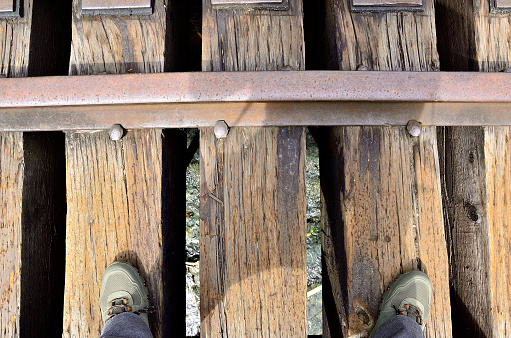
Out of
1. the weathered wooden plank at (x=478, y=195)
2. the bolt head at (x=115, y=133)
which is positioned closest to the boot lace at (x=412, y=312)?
the weathered wooden plank at (x=478, y=195)

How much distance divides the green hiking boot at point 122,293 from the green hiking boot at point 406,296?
3.32 feet

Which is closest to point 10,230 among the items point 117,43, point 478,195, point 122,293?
point 122,293

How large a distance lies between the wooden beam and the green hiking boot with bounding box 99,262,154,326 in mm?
388

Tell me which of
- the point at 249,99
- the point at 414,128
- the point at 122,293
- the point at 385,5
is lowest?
the point at 122,293

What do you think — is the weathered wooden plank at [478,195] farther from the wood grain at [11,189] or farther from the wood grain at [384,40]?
the wood grain at [11,189]

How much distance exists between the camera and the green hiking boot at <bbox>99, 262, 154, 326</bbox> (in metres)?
1.40

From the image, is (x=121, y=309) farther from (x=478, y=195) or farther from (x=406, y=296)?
(x=478, y=195)

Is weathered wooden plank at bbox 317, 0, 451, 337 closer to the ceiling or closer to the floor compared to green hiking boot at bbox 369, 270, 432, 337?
closer to the ceiling

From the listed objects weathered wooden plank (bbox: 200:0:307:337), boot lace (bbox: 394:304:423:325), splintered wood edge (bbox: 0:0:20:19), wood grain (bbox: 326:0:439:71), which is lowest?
boot lace (bbox: 394:304:423:325)

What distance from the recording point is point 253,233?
1452 mm

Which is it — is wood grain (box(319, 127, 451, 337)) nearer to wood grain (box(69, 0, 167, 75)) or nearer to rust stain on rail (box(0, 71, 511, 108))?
rust stain on rail (box(0, 71, 511, 108))

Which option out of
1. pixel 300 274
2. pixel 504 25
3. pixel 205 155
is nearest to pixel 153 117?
pixel 205 155

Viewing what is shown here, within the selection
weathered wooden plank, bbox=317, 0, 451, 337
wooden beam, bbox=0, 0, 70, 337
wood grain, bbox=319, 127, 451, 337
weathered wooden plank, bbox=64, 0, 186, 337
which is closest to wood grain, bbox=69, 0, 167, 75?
weathered wooden plank, bbox=64, 0, 186, 337

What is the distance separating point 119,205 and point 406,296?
1303 millimetres
